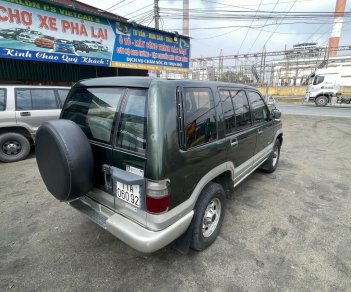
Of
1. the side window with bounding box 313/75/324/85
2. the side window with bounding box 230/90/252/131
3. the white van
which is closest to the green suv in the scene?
the side window with bounding box 230/90/252/131

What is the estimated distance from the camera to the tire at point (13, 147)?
502 cm

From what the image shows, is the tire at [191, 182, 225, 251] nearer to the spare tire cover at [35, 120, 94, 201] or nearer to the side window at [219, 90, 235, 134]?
the side window at [219, 90, 235, 134]

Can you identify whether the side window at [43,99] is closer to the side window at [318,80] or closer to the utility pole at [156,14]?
the utility pole at [156,14]

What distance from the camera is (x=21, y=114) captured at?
16.6 feet

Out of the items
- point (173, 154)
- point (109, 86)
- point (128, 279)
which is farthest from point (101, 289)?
point (109, 86)

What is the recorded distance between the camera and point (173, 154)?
1811mm

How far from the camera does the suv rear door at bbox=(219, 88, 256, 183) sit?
2.65 meters

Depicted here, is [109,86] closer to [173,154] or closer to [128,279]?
[173,154]

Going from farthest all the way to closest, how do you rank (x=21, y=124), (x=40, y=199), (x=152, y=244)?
(x=21, y=124) < (x=40, y=199) < (x=152, y=244)

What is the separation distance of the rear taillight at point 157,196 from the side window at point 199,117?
441 millimetres

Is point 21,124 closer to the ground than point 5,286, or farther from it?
farther from it

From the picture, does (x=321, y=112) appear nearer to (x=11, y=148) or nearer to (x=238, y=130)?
(x=238, y=130)

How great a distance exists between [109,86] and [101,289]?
1.91 meters

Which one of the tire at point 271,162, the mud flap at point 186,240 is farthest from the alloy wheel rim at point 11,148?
the tire at point 271,162
